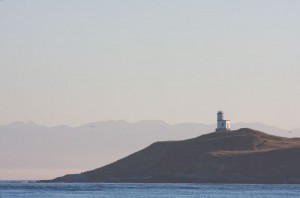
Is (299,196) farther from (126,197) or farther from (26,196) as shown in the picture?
(26,196)

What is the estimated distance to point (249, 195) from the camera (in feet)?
538

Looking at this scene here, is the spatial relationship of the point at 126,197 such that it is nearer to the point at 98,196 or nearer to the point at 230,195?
the point at 98,196

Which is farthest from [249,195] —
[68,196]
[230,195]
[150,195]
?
[68,196]

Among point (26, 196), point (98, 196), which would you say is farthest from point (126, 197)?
point (26, 196)

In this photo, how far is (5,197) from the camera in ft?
521

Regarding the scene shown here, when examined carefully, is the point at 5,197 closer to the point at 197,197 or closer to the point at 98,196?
the point at 98,196

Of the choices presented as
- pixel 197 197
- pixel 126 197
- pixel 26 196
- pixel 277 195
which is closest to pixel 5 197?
pixel 26 196

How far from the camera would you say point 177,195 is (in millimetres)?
162500

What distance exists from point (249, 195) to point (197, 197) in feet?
38.4

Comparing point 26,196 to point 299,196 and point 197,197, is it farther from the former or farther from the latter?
point 299,196

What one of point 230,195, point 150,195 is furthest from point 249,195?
point 150,195

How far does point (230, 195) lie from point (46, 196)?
89.3 feet

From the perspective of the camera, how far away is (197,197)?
156 metres

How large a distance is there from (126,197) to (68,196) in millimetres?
8555
